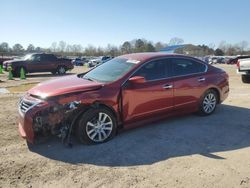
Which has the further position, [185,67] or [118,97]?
[185,67]

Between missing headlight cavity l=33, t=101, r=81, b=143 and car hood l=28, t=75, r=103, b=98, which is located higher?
car hood l=28, t=75, r=103, b=98

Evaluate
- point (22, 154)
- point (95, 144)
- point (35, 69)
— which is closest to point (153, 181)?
point (95, 144)

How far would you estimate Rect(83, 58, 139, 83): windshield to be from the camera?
5617 mm

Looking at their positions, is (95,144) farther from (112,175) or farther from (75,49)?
(75,49)

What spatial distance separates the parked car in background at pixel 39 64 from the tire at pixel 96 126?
17.4m

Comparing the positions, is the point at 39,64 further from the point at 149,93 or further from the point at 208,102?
the point at 149,93

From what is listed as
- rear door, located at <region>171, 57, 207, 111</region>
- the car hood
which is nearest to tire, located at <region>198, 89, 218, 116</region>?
rear door, located at <region>171, 57, 207, 111</region>

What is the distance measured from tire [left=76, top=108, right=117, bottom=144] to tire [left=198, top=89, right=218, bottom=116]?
2.59m

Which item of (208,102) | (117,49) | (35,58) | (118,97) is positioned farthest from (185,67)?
(117,49)

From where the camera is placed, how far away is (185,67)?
659 centimetres

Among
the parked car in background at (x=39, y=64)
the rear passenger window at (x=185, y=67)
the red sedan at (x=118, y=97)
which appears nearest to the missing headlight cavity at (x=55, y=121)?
the red sedan at (x=118, y=97)

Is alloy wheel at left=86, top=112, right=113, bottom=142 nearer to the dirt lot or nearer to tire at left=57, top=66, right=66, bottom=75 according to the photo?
the dirt lot

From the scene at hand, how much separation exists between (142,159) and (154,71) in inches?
84.8

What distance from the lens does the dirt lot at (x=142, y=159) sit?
151 inches
